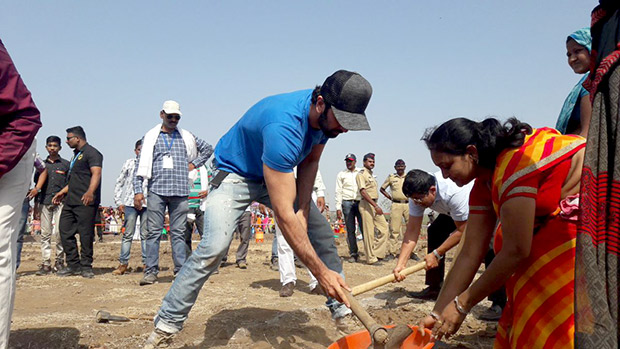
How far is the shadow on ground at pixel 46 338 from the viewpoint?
3.28m

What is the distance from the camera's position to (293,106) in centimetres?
279

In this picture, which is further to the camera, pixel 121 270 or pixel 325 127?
pixel 121 270

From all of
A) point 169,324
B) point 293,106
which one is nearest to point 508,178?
point 293,106

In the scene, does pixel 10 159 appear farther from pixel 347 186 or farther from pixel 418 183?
pixel 347 186

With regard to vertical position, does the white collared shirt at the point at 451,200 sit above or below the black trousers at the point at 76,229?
above

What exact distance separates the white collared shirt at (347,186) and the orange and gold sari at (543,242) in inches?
269

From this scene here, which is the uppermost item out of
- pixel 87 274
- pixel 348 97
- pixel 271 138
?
pixel 348 97

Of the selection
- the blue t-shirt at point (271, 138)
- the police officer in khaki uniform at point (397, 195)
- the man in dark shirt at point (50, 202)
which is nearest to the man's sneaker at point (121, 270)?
the man in dark shirt at point (50, 202)

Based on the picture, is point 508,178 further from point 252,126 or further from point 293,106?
point 252,126

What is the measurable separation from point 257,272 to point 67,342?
12.7ft

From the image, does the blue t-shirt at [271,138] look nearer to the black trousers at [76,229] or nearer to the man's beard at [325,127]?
the man's beard at [325,127]

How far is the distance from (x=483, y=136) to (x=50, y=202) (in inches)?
275

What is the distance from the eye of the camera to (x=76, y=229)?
21.2 feet

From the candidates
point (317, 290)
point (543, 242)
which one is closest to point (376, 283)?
point (543, 242)
